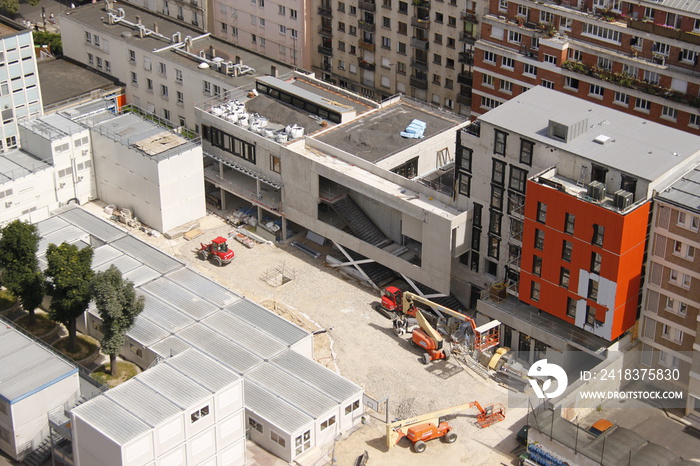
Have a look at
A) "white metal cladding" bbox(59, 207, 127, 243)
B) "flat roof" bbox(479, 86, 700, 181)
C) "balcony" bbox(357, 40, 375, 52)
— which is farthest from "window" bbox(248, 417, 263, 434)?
"balcony" bbox(357, 40, 375, 52)

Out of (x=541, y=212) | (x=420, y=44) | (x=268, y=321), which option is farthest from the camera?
(x=420, y=44)

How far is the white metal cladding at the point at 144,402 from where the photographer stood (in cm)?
7756

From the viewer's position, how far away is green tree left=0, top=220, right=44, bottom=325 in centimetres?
9338

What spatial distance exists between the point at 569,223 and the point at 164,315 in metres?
36.2

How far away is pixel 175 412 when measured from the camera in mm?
77812

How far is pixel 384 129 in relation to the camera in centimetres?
11156

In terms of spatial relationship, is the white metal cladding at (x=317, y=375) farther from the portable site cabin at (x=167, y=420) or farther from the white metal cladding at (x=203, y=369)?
the portable site cabin at (x=167, y=420)

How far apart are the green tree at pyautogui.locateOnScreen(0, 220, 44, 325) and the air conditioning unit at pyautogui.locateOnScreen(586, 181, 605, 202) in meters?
46.9

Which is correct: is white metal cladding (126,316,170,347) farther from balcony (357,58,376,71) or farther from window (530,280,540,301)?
balcony (357,58,376,71)

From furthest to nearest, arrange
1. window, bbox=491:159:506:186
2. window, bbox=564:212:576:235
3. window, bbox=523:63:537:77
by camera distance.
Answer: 1. window, bbox=523:63:537:77
2. window, bbox=491:159:506:186
3. window, bbox=564:212:576:235

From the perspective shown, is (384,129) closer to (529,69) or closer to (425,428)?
(529,69)

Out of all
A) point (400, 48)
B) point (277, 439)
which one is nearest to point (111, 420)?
point (277, 439)

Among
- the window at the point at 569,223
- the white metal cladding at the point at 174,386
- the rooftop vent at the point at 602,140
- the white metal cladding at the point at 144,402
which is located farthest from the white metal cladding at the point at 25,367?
the rooftop vent at the point at 602,140

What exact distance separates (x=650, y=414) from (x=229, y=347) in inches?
1405
